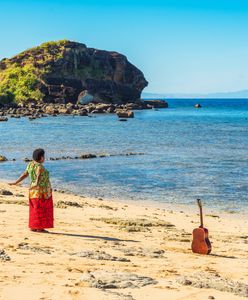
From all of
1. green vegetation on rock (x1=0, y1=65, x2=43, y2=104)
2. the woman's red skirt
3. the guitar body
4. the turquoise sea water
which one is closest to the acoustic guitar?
the guitar body

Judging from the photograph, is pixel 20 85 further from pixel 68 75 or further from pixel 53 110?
pixel 53 110

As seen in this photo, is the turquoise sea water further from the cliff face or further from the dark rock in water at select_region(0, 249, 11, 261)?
the cliff face

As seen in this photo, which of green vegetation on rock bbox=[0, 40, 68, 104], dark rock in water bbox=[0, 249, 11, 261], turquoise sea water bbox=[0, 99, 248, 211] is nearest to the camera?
dark rock in water bbox=[0, 249, 11, 261]

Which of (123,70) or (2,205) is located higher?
(123,70)

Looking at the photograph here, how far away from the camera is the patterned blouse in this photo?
12062mm

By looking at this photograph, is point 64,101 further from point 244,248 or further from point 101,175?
point 244,248

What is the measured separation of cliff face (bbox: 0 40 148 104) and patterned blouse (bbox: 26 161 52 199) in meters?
121

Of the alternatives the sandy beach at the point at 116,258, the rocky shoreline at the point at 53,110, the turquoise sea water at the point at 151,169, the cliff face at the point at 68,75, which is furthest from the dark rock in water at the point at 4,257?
the cliff face at the point at 68,75

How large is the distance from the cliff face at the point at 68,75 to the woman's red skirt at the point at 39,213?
397 feet

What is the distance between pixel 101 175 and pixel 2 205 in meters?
12.4

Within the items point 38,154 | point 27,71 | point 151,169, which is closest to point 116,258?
point 38,154

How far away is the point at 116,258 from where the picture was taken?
9.96m

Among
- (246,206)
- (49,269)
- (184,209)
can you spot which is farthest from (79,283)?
(246,206)

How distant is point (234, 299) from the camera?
7.82 meters
